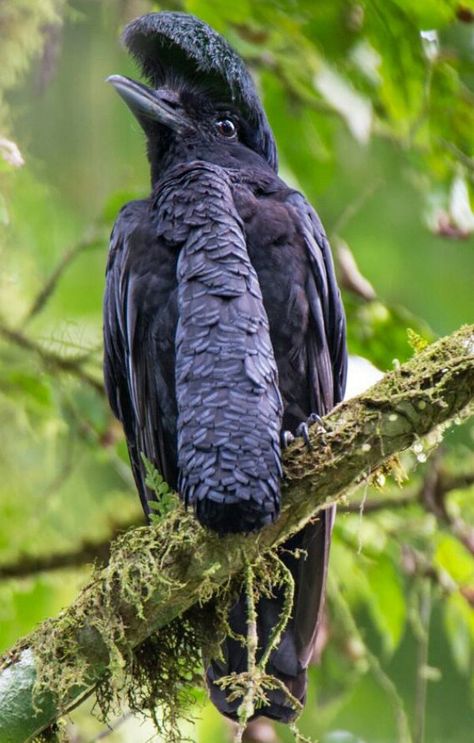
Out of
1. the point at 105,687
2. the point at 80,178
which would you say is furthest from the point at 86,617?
the point at 80,178

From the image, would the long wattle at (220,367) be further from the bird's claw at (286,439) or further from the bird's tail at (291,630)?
the bird's tail at (291,630)

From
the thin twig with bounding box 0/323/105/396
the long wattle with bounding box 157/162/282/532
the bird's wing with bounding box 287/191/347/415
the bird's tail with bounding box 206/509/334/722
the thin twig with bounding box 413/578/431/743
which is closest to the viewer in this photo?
the long wattle with bounding box 157/162/282/532

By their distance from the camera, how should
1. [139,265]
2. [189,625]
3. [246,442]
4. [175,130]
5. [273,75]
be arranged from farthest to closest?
[273,75], [175,130], [139,265], [189,625], [246,442]

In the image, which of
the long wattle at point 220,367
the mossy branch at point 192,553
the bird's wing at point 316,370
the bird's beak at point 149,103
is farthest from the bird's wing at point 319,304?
the mossy branch at point 192,553

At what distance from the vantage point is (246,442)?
9.94 ft

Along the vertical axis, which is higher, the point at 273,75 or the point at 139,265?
the point at 273,75

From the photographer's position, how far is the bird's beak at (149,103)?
3.97 meters

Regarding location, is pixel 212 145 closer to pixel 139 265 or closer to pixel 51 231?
pixel 139 265

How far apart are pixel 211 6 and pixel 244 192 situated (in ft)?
3.10

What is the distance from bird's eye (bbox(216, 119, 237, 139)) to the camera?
13.9ft

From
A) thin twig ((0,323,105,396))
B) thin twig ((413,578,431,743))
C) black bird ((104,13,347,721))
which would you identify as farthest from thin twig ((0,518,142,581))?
thin twig ((413,578,431,743))

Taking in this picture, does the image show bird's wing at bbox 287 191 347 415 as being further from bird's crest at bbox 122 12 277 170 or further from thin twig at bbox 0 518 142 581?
thin twig at bbox 0 518 142 581

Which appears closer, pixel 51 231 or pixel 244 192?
pixel 244 192

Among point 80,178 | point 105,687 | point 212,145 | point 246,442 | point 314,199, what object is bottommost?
point 105,687
